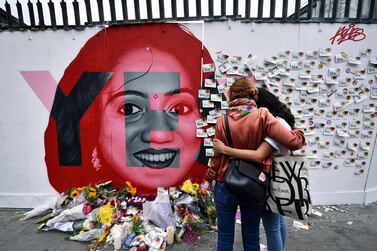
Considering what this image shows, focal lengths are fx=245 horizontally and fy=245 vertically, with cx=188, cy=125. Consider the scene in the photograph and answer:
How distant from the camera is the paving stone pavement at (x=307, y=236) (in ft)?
9.25

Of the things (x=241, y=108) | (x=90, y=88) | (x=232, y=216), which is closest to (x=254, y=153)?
(x=241, y=108)

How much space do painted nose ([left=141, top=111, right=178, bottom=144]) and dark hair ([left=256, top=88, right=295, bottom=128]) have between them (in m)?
1.77

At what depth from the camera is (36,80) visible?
3.60m

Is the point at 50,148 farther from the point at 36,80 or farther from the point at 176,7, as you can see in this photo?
the point at 176,7

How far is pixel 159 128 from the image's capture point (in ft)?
11.7

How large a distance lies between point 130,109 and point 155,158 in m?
0.81

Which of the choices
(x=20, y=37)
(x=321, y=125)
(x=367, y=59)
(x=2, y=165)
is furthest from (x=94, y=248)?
(x=367, y=59)

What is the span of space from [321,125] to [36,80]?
13.8 ft

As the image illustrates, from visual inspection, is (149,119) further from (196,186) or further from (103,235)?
(103,235)

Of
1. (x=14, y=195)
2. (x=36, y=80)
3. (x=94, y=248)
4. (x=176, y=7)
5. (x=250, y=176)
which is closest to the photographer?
(x=250, y=176)

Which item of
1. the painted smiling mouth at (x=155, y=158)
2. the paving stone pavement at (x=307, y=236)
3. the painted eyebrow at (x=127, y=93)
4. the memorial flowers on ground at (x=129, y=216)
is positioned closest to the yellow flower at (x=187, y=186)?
the memorial flowers on ground at (x=129, y=216)

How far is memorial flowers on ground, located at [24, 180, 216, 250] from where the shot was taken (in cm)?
291
